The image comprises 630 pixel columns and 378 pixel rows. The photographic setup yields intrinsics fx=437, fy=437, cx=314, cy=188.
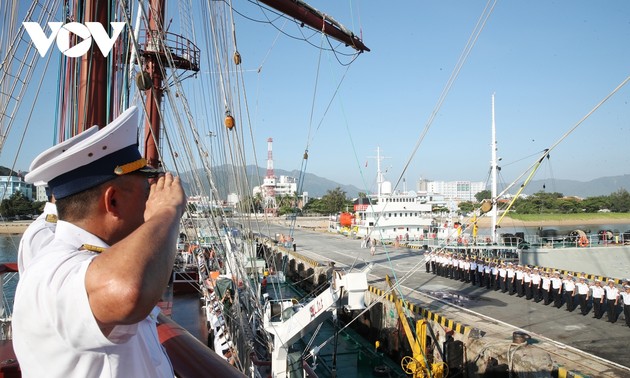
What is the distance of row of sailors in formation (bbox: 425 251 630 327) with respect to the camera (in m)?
12.1

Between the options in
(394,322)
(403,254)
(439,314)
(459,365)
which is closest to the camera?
(459,365)

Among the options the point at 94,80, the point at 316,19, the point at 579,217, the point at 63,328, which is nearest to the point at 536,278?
the point at 316,19

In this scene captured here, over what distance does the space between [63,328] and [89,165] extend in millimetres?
479

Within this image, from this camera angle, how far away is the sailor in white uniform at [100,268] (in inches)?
33.5

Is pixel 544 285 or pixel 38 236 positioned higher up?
pixel 38 236

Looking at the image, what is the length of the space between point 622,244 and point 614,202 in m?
73.4

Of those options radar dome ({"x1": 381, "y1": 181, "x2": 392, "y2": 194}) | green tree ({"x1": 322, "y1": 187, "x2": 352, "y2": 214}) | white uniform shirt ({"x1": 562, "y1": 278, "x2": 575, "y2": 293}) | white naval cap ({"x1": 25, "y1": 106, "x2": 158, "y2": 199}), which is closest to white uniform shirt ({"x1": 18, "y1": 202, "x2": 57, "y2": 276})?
white naval cap ({"x1": 25, "y1": 106, "x2": 158, "y2": 199})

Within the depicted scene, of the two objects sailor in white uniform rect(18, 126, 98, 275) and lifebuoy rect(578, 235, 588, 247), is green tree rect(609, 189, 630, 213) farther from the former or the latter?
sailor in white uniform rect(18, 126, 98, 275)

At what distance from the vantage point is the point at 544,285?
13.9 metres

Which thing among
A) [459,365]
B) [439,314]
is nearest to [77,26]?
[459,365]

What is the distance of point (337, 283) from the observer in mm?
7723

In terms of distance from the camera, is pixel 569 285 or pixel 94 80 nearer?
pixel 94 80

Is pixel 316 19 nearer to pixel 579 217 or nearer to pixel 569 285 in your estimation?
pixel 569 285

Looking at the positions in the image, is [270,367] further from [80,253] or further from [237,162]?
[80,253]
